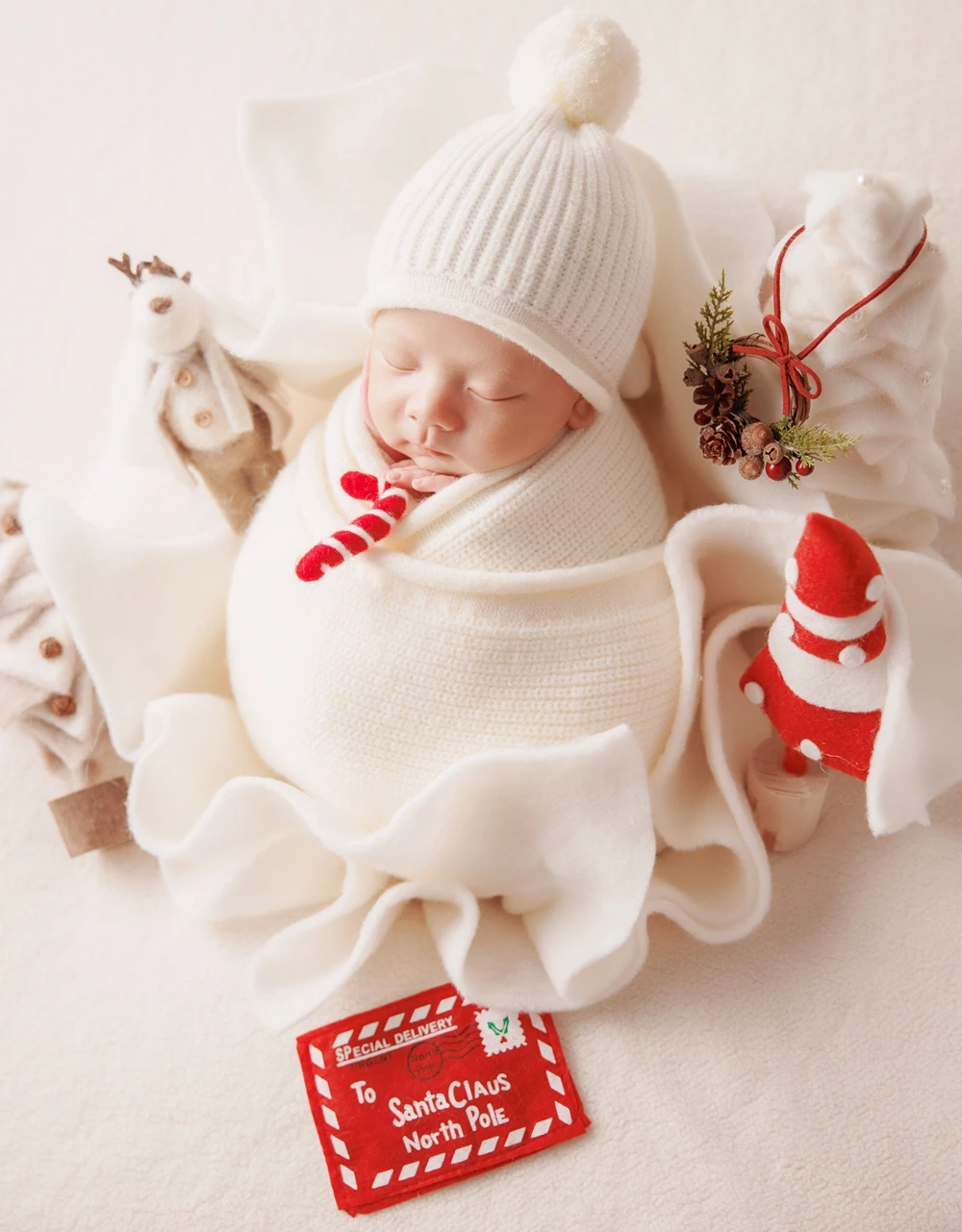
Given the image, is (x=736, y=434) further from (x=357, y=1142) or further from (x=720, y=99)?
(x=357, y=1142)

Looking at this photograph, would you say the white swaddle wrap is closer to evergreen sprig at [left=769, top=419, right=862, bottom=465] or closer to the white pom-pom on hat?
evergreen sprig at [left=769, top=419, right=862, bottom=465]

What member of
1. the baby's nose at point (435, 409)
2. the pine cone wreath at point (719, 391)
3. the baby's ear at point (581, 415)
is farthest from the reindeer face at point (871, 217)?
the baby's nose at point (435, 409)

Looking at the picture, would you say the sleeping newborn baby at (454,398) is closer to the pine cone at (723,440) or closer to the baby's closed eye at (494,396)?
the baby's closed eye at (494,396)

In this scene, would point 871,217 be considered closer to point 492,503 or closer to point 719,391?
point 719,391

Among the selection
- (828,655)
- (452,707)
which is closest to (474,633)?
(452,707)

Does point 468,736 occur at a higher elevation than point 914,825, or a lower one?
higher

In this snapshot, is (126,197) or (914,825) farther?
(126,197)

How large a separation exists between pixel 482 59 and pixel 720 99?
33cm

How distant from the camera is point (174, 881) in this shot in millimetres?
1135

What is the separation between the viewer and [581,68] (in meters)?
1.04

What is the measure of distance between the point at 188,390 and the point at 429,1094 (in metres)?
0.73

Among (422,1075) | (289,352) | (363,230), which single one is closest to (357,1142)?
(422,1075)

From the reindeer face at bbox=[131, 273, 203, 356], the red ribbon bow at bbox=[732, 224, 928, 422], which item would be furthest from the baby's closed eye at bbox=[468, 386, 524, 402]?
the reindeer face at bbox=[131, 273, 203, 356]

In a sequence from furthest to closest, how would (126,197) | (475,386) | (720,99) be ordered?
(126,197) → (720,99) → (475,386)
